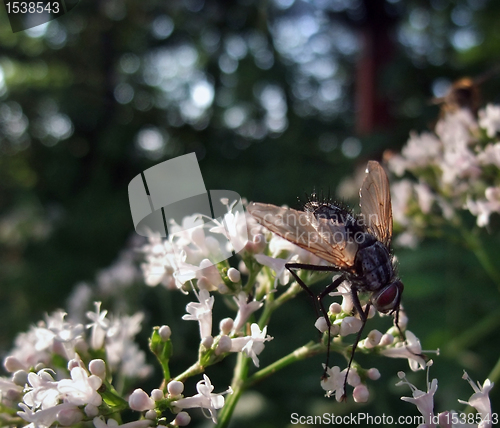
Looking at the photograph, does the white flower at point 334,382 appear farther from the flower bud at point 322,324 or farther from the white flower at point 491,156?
the white flower at point 491,156

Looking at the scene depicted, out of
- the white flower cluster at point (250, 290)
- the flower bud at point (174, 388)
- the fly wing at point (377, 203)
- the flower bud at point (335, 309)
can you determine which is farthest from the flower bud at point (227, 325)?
the fly wing at point (377, 203)

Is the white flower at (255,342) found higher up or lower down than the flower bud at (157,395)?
higher up

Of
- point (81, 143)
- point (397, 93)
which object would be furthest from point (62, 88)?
point (397, 93)

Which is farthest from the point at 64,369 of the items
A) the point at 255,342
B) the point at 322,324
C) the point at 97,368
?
the point at 322,324

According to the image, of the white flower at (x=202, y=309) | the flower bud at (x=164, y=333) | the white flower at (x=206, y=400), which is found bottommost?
the white flower at (x=206, y=400)

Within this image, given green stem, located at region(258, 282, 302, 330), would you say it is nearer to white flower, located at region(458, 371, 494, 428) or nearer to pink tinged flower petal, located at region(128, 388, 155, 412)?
pink tinged flower petal, located at region(128, 388, 155, 412)
